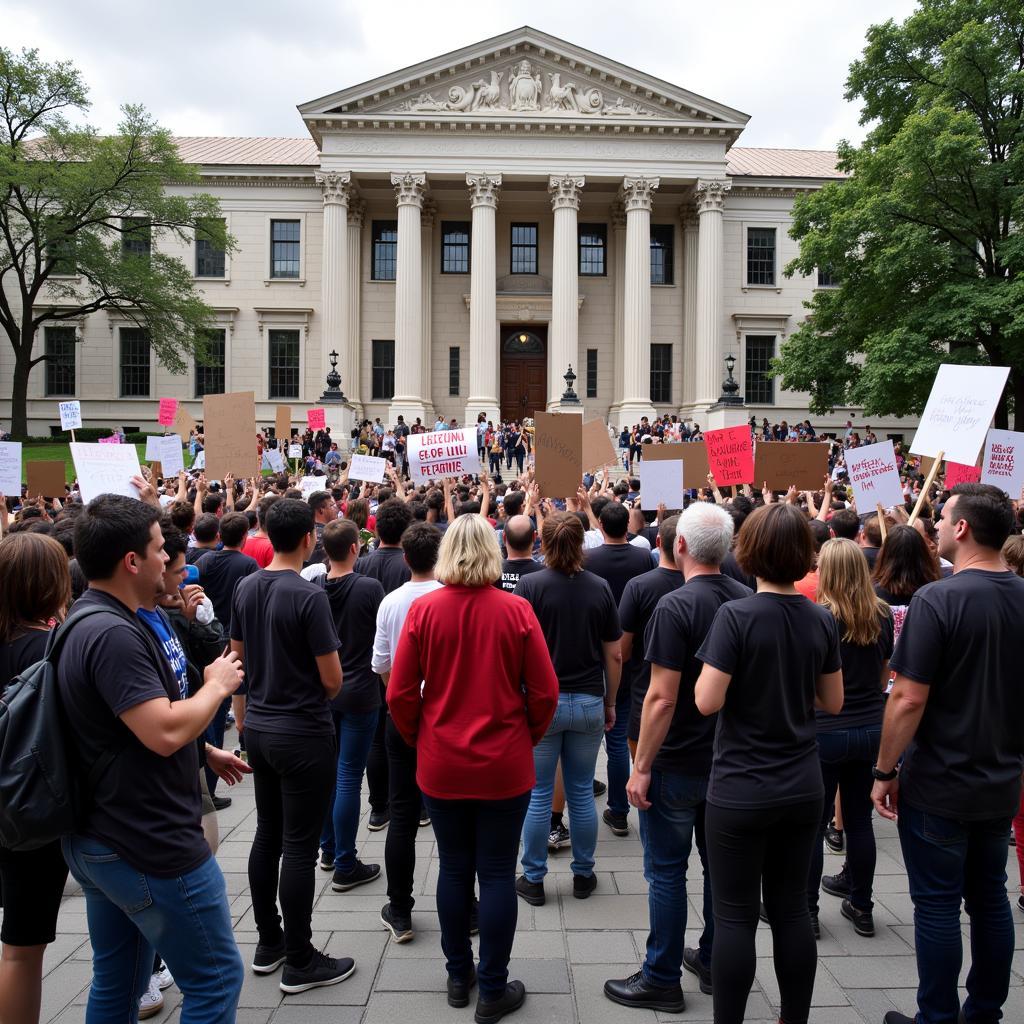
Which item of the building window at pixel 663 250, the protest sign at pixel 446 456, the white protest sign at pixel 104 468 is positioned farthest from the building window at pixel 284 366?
the white protest sign at pixel 104 468

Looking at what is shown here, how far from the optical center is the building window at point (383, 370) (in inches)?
1555

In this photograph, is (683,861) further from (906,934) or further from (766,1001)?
(906,934)

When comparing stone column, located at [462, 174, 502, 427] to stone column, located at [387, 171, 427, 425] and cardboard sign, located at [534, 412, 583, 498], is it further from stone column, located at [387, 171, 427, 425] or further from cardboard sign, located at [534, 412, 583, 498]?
cardboard sign, located at [534, 412, 583, 498]

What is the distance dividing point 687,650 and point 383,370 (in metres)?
37.2

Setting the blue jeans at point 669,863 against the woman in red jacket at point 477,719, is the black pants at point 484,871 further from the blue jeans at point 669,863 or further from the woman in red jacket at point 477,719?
the blue jeans at point 669,863

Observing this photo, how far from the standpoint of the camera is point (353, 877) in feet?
16.6

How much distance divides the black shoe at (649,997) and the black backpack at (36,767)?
257 cm

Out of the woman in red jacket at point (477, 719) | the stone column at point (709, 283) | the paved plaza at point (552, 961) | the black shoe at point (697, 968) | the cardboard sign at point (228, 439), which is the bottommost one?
the paved plaza at point (552, 961)

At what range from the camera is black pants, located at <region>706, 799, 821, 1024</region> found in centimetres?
322

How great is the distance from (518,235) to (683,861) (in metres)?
39.5

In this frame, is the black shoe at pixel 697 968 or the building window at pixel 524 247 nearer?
the black shoe at pixel 697 968

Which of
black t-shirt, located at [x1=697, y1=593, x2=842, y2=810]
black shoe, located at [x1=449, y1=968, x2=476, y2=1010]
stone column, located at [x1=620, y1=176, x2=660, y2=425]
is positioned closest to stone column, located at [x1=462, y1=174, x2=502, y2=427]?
stone column, located at [x1=620, y1=176, x2=660, y2=425]

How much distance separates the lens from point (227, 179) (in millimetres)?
39469

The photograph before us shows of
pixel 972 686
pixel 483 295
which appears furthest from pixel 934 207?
pixel 972 686
